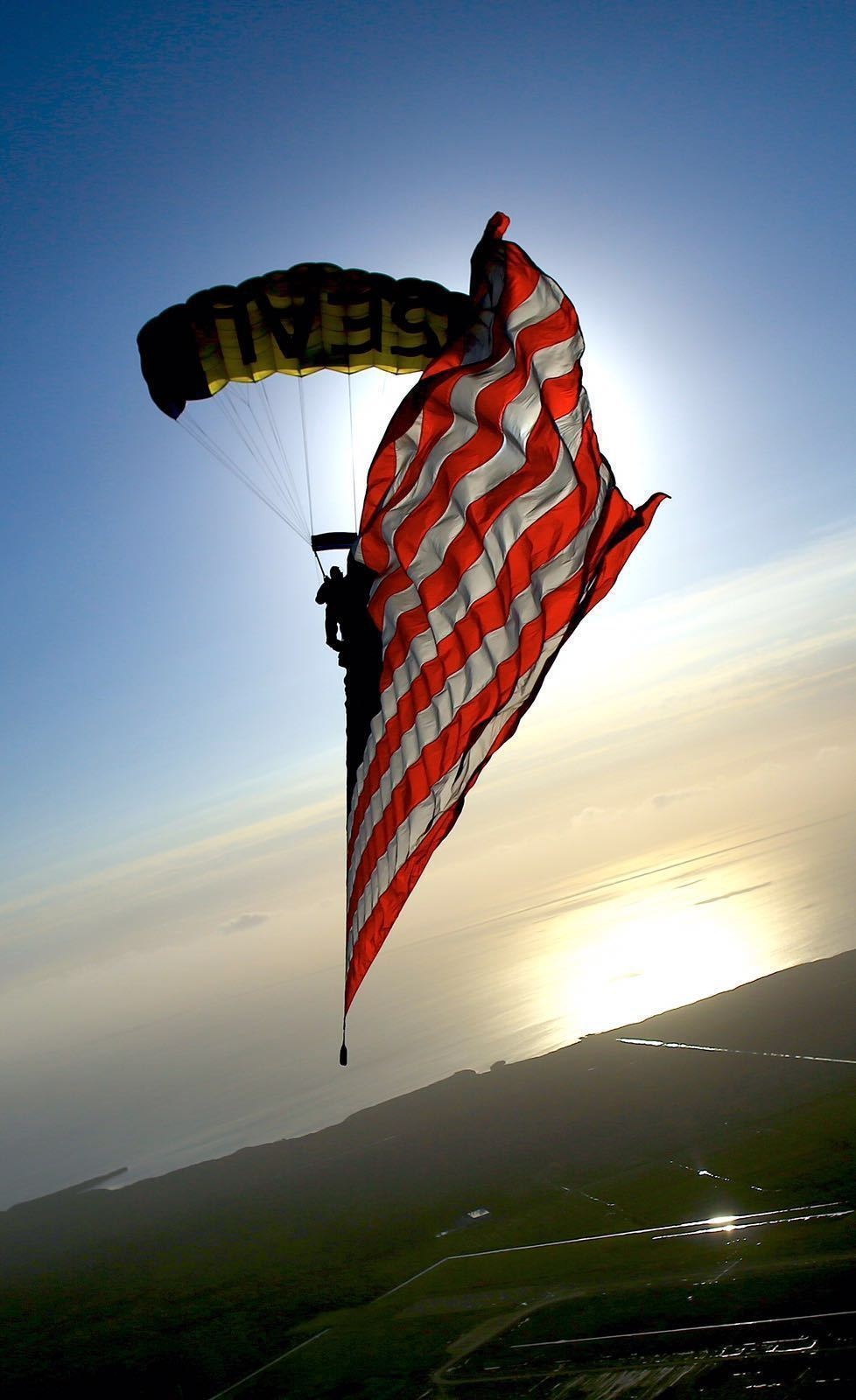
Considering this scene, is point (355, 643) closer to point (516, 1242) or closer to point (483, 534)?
point (483, 534)

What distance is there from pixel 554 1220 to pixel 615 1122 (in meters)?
19.8

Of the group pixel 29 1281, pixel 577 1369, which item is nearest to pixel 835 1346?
pixel 577 1369

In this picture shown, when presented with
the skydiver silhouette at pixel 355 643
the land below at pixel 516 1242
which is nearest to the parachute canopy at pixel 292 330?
the skydiver silhouette at pixel 355 643

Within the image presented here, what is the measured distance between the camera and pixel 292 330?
10711 mm

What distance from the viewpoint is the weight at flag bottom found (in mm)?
6527

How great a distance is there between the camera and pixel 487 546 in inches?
294

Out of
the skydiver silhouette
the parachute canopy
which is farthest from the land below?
the parachute canopy

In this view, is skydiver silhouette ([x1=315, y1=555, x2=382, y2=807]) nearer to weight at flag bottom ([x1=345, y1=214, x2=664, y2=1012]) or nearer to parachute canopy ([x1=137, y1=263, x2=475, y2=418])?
weight at flag bottom ([x1=345, y1=214, x2=664, y2=1012])

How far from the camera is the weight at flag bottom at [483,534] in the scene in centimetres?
653

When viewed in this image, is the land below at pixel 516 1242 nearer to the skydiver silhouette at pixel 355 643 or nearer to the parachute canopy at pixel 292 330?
the skydiver silhouette at pixel 355 643

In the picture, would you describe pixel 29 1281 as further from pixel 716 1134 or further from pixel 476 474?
pixel 476 474

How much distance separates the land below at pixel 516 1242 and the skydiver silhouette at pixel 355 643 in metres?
28.3

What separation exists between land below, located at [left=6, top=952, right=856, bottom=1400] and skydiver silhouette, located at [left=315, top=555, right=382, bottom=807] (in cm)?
2833

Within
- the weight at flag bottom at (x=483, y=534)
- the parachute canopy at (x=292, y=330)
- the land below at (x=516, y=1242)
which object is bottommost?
the land below at (x=516, y=1242)
